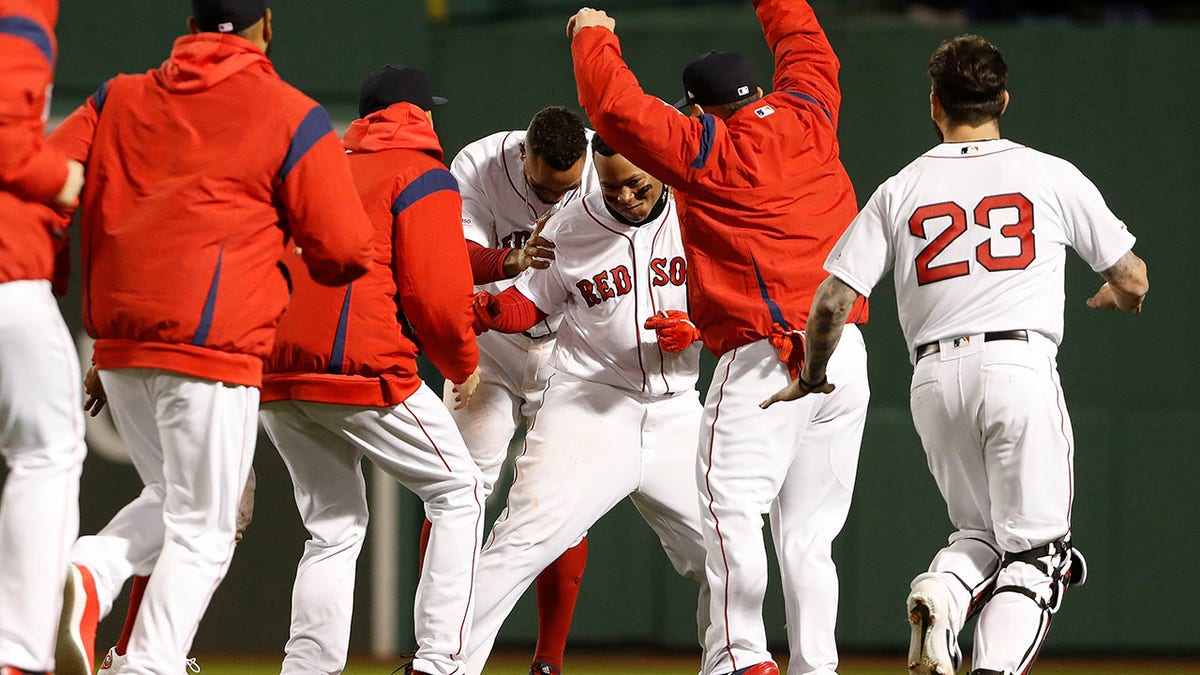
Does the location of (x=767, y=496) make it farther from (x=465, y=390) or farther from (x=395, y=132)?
(x=395, y=132)

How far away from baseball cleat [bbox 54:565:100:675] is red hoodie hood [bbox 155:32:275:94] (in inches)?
52.1

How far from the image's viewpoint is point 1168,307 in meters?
8.16

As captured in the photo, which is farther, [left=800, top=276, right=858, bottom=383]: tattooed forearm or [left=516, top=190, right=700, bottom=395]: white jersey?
[left=516, top=190, right=700, bottom=395]: white jersey

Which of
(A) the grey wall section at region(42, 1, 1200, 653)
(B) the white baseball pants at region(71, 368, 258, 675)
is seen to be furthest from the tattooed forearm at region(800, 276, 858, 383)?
(A) the grey wall section at region(42, 1, 1200, 653)

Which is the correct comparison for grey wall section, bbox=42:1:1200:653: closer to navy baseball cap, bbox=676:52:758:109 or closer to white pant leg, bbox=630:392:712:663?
white pant leg, bbox=630:392:712:663

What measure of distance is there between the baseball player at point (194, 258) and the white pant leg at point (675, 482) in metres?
1.67

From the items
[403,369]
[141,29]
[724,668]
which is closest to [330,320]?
[403,369]

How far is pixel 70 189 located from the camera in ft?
11.7

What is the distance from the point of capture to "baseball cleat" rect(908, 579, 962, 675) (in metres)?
4.26

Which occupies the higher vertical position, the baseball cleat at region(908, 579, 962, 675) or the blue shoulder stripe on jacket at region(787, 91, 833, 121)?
the blue shoulder stripe on jacket at region(787, 91, 833, 121)

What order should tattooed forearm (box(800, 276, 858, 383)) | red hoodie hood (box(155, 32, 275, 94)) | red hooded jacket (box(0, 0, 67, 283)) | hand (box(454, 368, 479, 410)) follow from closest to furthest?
red hooded jacket (box(0, 0, 67, 283))
red hoodie hood (box(155, 32, 275, 94))
tattooed forearm (box(800, 276, 858, 383))
hand (box(454, 368, 479, 410))

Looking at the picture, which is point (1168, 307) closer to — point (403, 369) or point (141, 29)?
point (403, 369)

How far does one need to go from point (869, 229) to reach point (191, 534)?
219 centimetres

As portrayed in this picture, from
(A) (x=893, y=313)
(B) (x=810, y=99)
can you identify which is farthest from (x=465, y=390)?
(A) (x=893, y=313)
